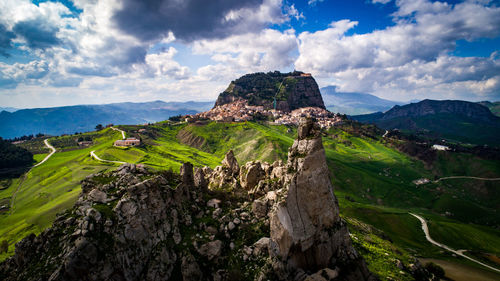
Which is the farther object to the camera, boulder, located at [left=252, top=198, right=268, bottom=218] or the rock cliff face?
boulder, located at [left=252, top=198, right=268, bottom=218]

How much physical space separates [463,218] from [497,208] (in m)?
32.8

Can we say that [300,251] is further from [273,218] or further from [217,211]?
[217,211]

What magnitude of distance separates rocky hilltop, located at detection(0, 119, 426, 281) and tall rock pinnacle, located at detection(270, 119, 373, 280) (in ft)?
0.41

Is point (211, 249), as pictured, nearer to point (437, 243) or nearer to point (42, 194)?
point (437, 243)

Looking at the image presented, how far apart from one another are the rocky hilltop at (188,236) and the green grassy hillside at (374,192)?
2138 cm

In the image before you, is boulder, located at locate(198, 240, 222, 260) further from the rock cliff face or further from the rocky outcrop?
the rocky outcrop

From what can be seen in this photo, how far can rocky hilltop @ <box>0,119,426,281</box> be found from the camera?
2191 centimetres

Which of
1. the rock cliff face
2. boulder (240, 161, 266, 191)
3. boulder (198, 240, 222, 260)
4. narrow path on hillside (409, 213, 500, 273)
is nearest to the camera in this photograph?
the rock cliff face

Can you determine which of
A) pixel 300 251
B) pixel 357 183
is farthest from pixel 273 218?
pixel 357 183

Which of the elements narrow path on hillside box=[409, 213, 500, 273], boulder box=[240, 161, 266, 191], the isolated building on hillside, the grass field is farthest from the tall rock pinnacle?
the isolated building on hillside

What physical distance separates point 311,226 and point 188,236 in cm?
1620

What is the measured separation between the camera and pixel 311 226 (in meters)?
28.2

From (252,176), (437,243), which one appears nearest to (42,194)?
(252,176)

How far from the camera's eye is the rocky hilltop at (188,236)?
21.9 m
